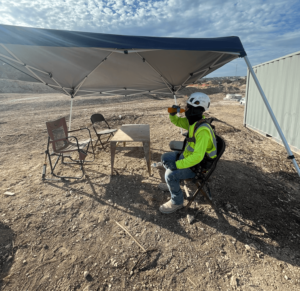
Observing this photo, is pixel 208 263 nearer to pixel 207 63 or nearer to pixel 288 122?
pixel 207 63

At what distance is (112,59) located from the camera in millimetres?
4344

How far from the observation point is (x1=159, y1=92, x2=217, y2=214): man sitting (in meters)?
2.27

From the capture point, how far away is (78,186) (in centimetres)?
368

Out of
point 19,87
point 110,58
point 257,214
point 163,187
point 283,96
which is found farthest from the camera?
point 19,87

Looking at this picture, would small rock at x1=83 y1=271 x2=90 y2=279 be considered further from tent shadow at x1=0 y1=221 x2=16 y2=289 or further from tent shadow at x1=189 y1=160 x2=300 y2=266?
tent shadow at x1=189 y1=160 x2=300 y2=266

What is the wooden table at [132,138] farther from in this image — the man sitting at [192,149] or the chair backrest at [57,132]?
the chair backrest at [57,132]

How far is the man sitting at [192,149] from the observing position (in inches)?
89.2

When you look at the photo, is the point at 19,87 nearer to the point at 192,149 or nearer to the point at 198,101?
the point at 198,101

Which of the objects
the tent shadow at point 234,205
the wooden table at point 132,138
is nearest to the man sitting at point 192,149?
the tent shadow at point 234,205

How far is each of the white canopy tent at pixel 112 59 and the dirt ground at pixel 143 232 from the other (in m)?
1.25

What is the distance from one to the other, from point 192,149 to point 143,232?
1.38 metres

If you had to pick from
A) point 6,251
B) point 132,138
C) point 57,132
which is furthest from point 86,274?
point 57,132

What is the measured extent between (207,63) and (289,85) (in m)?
2.79

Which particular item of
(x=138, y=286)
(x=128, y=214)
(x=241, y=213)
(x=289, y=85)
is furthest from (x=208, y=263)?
(x=289, y=85)
